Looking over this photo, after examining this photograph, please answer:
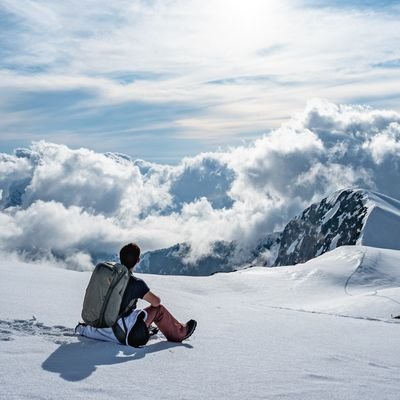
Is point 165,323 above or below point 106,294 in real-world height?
below

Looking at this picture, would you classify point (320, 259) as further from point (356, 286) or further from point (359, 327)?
point (359, 327)

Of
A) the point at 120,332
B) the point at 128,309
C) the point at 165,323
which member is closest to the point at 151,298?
the point at 128,309

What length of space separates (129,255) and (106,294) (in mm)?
663

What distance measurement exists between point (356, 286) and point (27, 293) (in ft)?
75.5

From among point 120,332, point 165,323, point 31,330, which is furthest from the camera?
point 165,323

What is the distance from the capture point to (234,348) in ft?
26.2

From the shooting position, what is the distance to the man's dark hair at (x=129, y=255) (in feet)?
26.2

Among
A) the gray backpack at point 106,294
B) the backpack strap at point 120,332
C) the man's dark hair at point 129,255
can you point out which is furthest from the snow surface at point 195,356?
the man's dark hair at point 129,255

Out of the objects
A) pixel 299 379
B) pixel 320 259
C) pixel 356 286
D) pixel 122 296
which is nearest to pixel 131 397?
pixel 299 379

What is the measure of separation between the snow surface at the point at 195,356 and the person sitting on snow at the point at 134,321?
16cm

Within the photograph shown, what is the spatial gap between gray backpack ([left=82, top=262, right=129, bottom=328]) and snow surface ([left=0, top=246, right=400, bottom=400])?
329 millimetres

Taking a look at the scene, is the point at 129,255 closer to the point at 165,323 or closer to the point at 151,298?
the point at 151,298

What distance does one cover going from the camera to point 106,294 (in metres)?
7.75

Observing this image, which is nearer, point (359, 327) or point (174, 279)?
point (359, 327)
